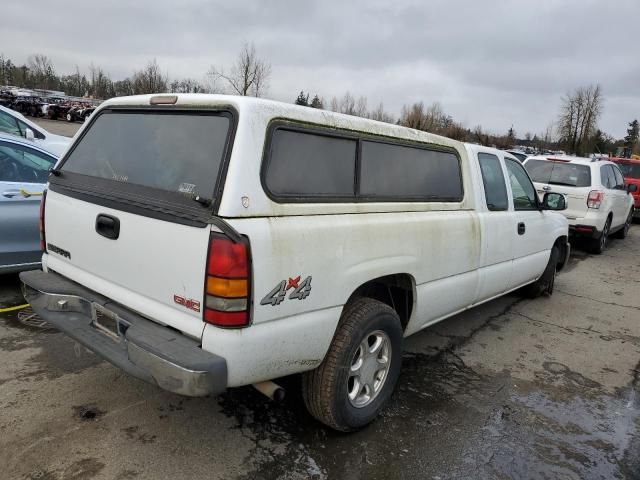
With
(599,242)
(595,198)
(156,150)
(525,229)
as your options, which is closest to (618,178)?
(599,242)

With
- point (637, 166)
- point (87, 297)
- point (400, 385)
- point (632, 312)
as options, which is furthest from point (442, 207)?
point (637, 166)

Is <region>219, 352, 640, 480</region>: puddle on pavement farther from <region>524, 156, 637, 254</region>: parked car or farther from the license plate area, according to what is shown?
<region>524, 156, 637, 254</region>: parked car

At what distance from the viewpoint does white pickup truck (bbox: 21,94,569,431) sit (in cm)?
228

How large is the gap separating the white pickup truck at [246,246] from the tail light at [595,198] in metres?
6.61

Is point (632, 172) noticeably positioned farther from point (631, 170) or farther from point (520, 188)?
point (520, 188)

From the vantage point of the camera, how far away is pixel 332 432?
3.02 m

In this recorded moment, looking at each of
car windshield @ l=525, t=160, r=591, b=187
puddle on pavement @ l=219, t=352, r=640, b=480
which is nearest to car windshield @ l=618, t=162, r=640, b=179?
car windshield @ l=525, t=160, r=591, b=187

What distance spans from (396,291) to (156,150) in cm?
185

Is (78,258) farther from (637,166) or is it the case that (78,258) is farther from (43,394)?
(637,166)

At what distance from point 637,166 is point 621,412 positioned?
44.8ft

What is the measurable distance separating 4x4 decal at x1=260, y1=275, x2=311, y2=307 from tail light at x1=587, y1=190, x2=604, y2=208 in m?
8.27

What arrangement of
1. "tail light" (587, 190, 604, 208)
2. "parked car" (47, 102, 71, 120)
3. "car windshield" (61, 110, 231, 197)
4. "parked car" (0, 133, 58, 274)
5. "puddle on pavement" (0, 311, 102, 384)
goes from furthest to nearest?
"parked car" (47, 102, 71, 120), "tail light" (587, 190, 604, 208), "parked car" (0, 133, 58, 274), "puddle on pavement" (0, 311, 102, 384), "car windshield" (61, 110, 231, 197)

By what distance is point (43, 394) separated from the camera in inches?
124

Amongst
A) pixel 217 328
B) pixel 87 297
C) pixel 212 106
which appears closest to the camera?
pixel 217 328
